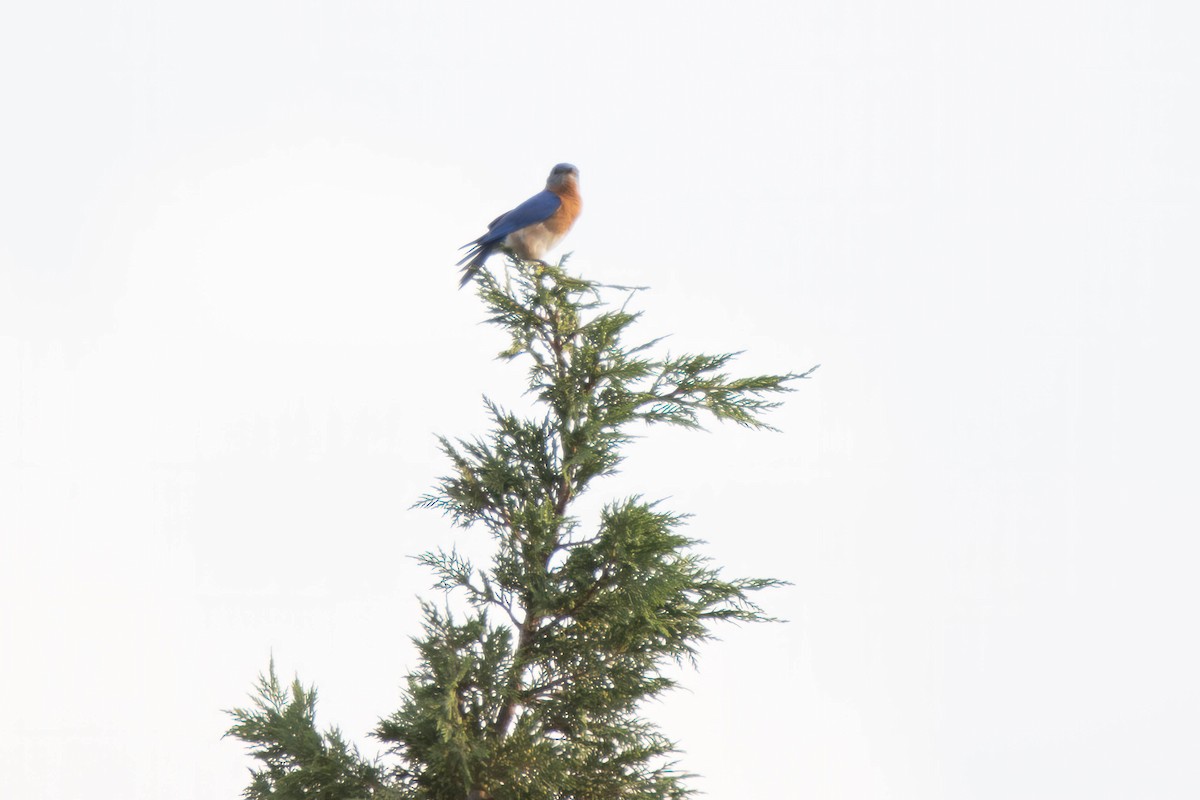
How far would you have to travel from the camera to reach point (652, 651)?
5.59m

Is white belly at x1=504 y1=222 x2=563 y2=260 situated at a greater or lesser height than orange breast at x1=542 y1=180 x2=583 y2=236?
lesser

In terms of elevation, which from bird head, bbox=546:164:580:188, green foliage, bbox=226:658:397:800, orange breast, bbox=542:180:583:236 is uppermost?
bird head, bbox=546:164:580:188

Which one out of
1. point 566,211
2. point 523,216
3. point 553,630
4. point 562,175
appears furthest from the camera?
point 562,175

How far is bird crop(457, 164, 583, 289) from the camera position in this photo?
7703mm

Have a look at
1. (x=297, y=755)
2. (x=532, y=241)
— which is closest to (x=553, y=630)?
(x=297, y=755)

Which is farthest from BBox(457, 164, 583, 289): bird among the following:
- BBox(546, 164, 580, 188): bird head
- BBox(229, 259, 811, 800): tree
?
BBox(229, 259, 811, 800): tree

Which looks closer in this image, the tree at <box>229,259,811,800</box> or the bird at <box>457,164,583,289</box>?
the tree at <box>229,259,811,800</box>

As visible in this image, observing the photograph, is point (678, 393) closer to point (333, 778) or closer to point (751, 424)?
point (751, 424)

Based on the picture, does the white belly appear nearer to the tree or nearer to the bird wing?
the bird wing

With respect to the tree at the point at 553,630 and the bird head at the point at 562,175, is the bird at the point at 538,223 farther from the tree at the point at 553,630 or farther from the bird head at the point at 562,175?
the tree at the point at 553,630

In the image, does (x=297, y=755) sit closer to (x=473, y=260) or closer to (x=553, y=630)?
(x=553, y=630)

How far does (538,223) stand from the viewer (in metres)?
8.17

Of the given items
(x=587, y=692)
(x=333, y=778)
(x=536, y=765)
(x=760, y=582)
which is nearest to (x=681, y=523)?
(x=760, y=582)

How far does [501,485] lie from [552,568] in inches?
20.0
